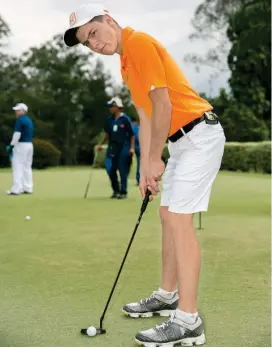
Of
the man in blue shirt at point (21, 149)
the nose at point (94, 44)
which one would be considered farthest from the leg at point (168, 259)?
the man in blue shirt at point (21, 149)

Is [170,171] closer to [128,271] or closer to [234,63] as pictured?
[128,271]

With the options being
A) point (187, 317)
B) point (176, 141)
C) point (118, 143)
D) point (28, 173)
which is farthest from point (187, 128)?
point (28, 173)

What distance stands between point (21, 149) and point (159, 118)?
39.0 feet

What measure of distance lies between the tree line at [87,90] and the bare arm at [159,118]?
122 feet

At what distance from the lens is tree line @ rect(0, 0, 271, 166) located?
42625 millimetres

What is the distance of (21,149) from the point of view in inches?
618

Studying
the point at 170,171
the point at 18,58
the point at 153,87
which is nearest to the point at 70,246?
the point at 170,171

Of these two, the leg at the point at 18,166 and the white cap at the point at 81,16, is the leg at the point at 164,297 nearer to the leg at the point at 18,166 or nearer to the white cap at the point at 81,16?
the white cap at the point at 81,16

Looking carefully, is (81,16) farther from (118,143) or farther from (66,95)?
(66,95)

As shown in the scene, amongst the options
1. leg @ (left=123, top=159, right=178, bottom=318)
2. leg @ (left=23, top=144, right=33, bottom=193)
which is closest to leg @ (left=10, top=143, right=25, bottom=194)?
leg @ (left=23, top=144, right=33, bottom=193)

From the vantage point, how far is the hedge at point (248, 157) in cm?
2793

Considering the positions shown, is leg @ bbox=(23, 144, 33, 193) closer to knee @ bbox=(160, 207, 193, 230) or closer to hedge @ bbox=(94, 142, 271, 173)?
knee @ bbox=(160, 207, 193, 230)

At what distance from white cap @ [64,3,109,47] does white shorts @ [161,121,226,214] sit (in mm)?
891

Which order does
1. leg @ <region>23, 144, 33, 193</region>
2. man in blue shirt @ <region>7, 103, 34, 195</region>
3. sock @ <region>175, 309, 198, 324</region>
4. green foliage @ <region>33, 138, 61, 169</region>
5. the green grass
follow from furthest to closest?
green foliage @ <region>33, 138, 61, 169</region>
leg @ <region>23, 144, 33, 193</region>
man in blue shirt @ <region>7, 103, 34, 195</region>
the green grass
sock @ <region>175, 309, 198, 324</region>
